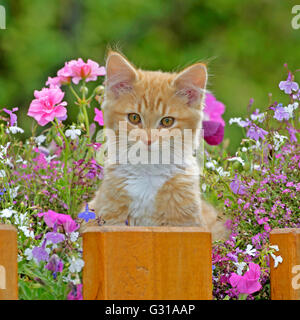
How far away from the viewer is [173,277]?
5.79 feet

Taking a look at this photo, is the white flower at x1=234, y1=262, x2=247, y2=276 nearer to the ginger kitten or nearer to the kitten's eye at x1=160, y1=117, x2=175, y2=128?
the ginger kitten

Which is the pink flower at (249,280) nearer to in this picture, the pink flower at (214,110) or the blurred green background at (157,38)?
the pink flower at (214,110)

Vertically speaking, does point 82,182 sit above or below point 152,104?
below

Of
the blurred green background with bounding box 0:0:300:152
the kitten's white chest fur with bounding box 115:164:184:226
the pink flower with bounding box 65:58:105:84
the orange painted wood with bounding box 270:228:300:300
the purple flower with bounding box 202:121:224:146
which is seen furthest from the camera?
the blurred green background with bounding box 0:0:300:152

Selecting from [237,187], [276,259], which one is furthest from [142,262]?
[237,187]

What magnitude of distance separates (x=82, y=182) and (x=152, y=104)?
0.50 metres

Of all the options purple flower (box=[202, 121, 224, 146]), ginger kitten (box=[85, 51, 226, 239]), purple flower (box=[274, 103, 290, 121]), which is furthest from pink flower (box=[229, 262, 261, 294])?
purple flower (box=[202, 121, 224, 146])

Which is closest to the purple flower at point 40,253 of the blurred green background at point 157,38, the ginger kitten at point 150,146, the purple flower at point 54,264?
the purple flower at point 54,264

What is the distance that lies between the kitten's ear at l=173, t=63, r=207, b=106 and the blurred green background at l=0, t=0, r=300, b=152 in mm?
5585

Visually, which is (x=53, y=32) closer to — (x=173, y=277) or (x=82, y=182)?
(x=82, y=182)

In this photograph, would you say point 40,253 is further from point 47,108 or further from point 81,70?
point 81,70

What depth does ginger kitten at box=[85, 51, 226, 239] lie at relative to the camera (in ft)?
7.88

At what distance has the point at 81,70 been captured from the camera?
279 centimetres
